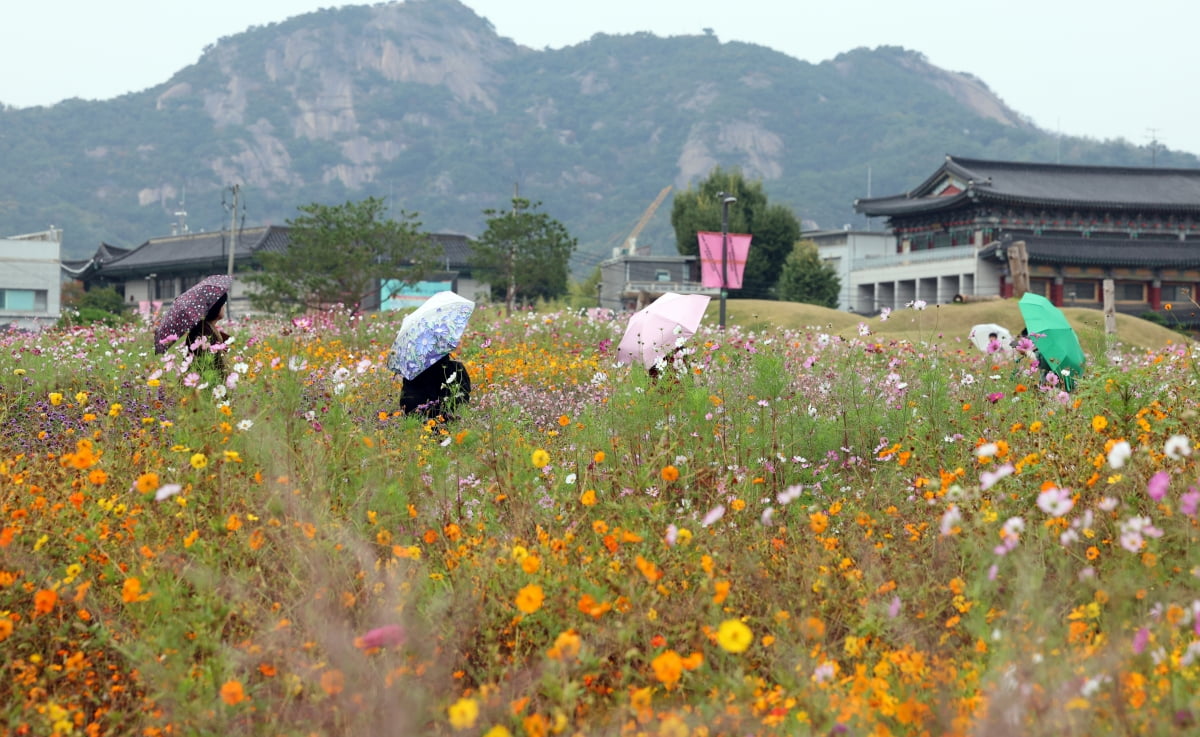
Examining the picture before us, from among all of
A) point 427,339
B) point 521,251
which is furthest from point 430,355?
point 521,251

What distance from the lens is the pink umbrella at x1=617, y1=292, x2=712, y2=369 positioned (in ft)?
22.0

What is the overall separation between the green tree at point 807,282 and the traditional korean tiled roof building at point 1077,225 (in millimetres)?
6079

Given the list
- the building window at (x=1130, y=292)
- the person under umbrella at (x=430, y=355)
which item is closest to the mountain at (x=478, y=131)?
the building window at (x=1130, y=292)

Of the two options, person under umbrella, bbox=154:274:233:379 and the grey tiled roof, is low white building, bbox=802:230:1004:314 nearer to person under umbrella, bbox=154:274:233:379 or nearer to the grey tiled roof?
the grey tiled roof

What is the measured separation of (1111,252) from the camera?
3691 cm

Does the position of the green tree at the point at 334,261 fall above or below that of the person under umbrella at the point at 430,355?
above

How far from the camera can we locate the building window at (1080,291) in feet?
123

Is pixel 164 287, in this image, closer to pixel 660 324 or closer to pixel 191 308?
pixel 191 308

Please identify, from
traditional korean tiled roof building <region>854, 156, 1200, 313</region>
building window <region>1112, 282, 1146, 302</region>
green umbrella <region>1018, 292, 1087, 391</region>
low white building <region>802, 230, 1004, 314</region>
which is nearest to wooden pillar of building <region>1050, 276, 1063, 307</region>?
traditional korean tiled roof building <region>854, 156, 1200, 313</region>

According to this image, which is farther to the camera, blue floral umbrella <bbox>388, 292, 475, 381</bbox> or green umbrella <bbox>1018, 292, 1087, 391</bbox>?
green umbrella <bbox>1018, 292, 1087, 391</bbox>

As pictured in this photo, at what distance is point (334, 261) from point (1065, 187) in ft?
91.1

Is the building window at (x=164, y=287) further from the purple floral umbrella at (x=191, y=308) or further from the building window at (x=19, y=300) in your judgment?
the purple floral umbrella at (x=191, y=308)

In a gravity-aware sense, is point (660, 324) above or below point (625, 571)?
above

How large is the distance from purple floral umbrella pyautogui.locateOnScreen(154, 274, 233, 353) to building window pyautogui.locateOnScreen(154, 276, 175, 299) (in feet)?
145
